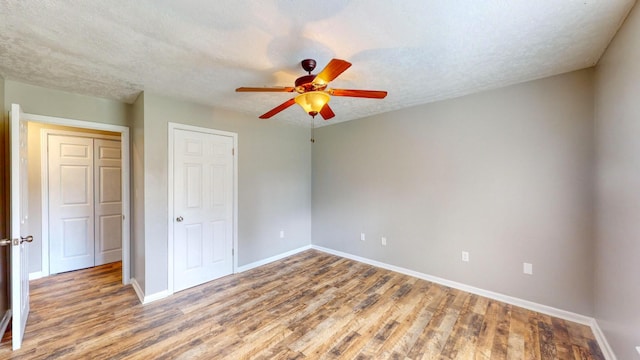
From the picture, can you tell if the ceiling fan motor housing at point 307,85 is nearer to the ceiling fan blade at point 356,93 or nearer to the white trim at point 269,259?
the ceiling fan blade at point 356,93

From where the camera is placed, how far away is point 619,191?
1.76 meters

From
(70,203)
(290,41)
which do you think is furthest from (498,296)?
(70,203)

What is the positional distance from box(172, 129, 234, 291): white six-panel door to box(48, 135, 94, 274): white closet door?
1934 mm

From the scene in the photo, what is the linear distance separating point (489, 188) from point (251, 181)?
3224 mm

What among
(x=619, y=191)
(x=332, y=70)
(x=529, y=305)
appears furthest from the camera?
(x=529, y=305)

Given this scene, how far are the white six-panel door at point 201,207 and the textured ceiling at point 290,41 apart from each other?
0.82 m

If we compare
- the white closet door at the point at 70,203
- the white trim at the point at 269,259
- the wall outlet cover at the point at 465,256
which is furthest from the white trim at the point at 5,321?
the wall outlet cover at the point at 465,256

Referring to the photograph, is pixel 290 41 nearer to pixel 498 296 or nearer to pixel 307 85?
pixel 307 85

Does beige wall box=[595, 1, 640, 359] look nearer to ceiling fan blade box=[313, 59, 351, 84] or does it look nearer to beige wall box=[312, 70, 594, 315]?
beige wall box=[312, 70, 594, 315]

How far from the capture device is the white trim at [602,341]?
1859 mm

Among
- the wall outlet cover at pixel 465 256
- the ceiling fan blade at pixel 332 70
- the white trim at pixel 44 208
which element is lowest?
the wall outlet cover at pixel 465 256

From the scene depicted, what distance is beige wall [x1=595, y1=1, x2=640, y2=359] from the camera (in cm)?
153

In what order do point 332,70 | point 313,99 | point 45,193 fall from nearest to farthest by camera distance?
point 332,70
point 313,99
point 45,193

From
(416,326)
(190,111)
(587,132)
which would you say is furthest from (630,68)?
(190,111)
